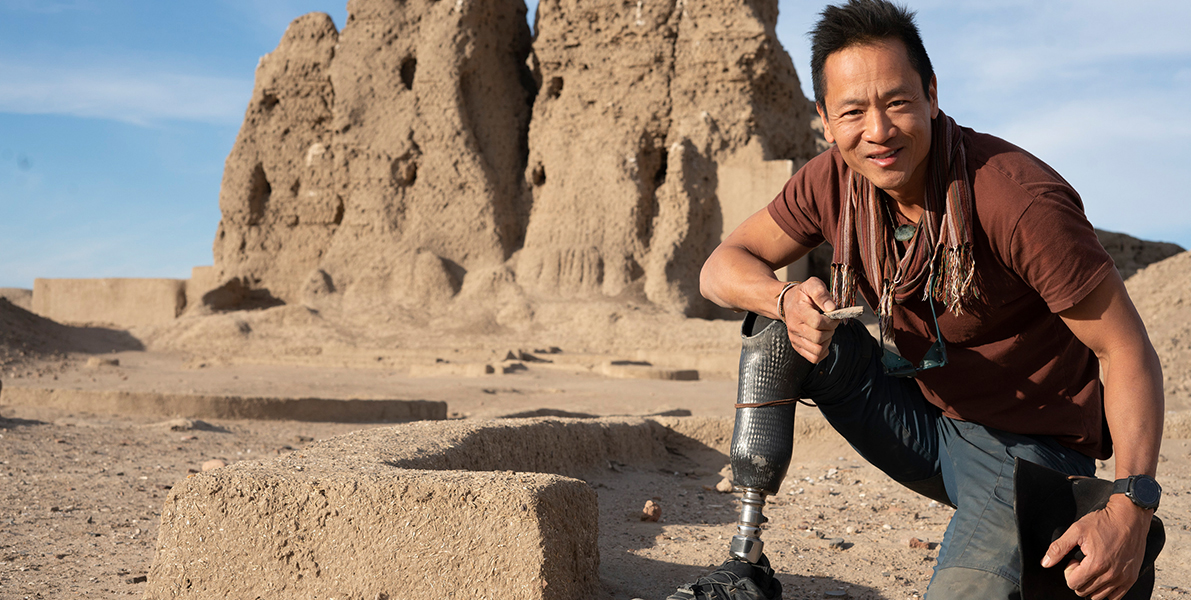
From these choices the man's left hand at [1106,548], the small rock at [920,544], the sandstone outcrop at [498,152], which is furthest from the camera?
the sandstone outcrop at [498,152]

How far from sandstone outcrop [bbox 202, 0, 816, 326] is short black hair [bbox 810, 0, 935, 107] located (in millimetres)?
14072

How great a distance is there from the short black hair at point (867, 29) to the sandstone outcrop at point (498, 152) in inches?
554

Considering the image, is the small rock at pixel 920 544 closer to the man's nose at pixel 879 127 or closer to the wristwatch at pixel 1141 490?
the wristwatch at pixel 1141 490

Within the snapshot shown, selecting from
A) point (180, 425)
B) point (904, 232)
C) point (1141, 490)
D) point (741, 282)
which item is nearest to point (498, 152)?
point (180, 425)

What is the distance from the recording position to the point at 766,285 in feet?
5.90

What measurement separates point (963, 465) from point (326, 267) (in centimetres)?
1814

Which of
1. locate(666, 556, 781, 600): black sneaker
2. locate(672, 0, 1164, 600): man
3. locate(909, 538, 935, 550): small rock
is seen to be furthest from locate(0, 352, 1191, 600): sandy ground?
locate(672, 0, 1164, 600): man

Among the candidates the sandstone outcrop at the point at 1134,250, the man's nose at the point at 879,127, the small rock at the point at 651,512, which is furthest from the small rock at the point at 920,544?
the sandstone outcrop at the point at 1134,250

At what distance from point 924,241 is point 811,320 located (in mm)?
313

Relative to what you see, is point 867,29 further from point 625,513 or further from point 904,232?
point 625,513

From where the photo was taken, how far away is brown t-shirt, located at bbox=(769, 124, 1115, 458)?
60.9 inches

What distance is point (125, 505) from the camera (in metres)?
3.22

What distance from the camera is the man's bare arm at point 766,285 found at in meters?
1.62

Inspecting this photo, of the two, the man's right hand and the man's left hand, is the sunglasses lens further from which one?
the man's left hand
